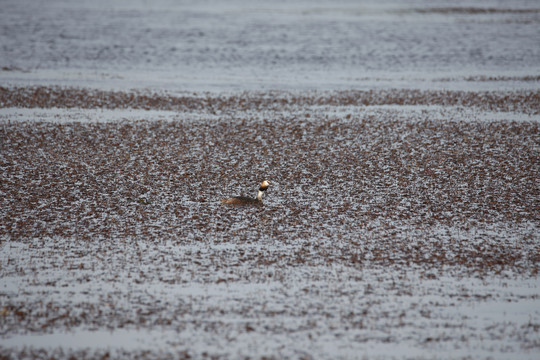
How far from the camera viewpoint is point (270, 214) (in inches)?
462

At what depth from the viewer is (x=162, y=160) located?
50.2ft

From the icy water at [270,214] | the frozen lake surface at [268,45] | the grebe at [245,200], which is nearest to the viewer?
the icy water at [270,214]

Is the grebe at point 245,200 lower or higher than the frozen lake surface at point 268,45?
lower

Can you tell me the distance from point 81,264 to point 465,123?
13.5m

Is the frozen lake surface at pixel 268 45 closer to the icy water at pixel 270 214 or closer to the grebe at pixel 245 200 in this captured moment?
the icy water at pixel 270 214

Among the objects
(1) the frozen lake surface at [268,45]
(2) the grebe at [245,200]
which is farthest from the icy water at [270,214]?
(1) the frozen lake surface at [268,45]

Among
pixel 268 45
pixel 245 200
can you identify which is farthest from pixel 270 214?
pixel 268 45

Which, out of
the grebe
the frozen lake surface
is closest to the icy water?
the grebe

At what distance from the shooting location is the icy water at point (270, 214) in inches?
298

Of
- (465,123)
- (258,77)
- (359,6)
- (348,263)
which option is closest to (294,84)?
(258,77)

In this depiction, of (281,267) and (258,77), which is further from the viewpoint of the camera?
(258,77)

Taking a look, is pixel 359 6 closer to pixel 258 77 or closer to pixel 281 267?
pixel 258 77

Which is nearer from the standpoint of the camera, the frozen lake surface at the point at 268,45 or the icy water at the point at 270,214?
the icy water at the point at 270,214

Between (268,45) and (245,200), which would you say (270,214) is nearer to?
(245,200)
